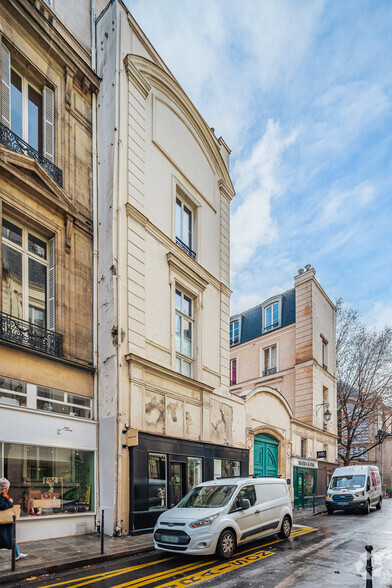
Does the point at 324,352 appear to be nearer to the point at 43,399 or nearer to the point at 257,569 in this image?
the point at 43,399

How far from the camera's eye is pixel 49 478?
11.0 meters

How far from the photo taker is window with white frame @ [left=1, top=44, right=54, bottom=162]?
11.8 meters

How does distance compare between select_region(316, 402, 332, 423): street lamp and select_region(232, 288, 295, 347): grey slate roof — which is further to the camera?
select_region(232, 288, 295, 347): grey slate roof

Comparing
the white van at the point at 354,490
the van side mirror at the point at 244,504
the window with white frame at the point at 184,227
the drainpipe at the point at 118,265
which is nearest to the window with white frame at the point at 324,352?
the white van at the point at 354,490

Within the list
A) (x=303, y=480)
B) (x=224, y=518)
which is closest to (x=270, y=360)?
(x=303, y=480)

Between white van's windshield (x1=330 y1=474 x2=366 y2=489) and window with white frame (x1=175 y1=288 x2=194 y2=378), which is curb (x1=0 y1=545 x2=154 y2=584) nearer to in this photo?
window with white frame (x1=175 y1=288 x2=194 y2=378)

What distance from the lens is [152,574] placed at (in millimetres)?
8031

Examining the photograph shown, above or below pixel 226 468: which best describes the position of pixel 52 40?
above

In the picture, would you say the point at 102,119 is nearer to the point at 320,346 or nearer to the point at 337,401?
the point at 320,346

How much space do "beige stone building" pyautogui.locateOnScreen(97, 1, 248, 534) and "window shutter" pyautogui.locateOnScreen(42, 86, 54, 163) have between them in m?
1.69

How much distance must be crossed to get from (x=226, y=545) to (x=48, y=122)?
1155 centimetres

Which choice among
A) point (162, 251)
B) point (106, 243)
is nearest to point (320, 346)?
point (162, 251)

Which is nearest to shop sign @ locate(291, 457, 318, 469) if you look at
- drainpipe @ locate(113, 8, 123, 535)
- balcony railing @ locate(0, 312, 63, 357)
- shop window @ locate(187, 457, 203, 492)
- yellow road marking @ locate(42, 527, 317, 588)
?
shop window @ locate(187, 457, 203, 492)

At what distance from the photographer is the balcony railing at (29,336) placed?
1062 cm
